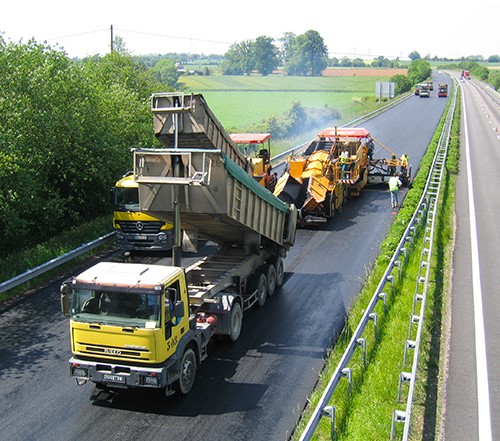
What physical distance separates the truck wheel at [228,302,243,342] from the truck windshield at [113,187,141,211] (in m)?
6.97

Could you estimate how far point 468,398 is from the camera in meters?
10.3

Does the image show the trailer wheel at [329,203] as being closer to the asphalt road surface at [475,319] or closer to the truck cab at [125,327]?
the asphalt road surface at [475,319]

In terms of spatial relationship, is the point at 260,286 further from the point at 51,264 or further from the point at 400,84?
the point at 400,84

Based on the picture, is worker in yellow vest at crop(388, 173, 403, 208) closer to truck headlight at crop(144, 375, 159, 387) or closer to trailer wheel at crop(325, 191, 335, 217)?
trailer wheel at crop(325, 191, 335, 217)

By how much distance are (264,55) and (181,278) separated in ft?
450

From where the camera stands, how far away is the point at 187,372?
1066 centimetres

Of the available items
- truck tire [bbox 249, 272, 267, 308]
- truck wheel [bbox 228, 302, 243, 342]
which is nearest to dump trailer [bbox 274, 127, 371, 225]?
truck tire [bbox 249, 272, 267, 308]

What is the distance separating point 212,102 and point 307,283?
65160mm

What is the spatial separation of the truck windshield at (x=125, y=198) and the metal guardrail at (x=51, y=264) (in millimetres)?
1377

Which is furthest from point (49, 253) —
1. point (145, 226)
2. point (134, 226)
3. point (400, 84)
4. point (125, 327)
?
point (400, 84)

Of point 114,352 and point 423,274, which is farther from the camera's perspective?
point 423,274

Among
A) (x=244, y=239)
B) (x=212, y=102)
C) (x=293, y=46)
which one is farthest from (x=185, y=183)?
(x=293, y=46)

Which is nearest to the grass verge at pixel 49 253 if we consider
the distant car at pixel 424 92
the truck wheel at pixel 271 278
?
the truck wheel at pixel 271 278

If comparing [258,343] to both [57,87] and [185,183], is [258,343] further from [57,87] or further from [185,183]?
[57,87]
